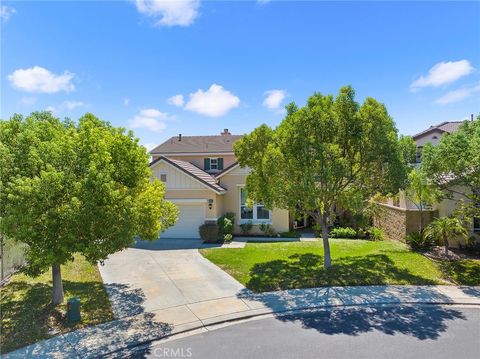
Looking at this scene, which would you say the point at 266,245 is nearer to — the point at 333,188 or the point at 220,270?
the point at 220,270

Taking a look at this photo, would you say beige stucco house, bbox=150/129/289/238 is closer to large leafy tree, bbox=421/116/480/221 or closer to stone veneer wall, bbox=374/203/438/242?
stone veneer wall, bbox=374/203/438/242

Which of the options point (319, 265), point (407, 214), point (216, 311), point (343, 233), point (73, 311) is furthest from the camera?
point (343, 233)

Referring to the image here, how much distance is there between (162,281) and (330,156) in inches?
321

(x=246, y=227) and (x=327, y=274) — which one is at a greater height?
(x=246, y=227)

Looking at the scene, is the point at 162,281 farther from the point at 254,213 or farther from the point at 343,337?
the point at 254,213

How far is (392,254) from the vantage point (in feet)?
53.0

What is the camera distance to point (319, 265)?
14695 mm

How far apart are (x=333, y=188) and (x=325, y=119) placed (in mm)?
2709

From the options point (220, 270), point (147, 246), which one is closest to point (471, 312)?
point (220, 270)

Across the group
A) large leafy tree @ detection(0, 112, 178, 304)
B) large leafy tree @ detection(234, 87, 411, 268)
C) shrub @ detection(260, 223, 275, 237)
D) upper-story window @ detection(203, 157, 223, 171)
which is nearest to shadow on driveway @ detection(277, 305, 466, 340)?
large leafy tree @ detection(234, 87, 411, 268)

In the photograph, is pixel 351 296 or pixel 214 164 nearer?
pixel 351 296

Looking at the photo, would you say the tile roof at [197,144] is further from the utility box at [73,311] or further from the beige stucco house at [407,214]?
the utility box at [73,311]

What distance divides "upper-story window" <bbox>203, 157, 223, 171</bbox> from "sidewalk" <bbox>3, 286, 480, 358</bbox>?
1772 centimetres

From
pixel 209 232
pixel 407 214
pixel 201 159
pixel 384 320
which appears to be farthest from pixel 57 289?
pixel 201 159
